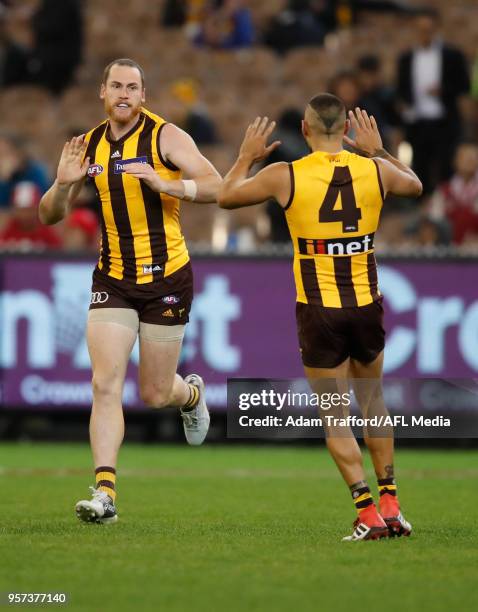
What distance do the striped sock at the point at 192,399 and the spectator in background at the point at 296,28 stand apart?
11.2 meters

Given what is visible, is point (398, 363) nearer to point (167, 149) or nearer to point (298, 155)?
point (298, 155)

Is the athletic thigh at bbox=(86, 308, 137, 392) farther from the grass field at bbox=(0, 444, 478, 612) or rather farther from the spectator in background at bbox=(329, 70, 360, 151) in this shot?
the spectator in background at bbox=(329, 70, 360, 151)

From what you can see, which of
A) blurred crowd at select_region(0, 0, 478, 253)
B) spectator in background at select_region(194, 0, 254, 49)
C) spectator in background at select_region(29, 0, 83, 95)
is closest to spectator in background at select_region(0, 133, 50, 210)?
blurred crowd at select_region(0, 0, 478, 253)

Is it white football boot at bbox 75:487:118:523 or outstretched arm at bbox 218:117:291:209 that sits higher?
outstretched arm at bbox 218:117:291:209

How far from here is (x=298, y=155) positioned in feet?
51.3

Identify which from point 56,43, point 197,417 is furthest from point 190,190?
point 56,43

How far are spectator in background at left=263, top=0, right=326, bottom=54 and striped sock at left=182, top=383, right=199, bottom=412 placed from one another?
11217 mm

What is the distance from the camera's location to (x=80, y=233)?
14.8 m

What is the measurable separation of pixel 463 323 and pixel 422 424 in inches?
42.6

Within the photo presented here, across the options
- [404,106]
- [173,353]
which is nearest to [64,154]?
[173,353]

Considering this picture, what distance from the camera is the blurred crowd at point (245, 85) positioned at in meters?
15.3

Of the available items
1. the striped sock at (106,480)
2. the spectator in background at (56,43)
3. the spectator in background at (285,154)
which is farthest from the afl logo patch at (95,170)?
the spectator in background at (56,43)

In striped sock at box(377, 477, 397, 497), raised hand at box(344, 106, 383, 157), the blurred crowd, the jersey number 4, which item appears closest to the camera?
the jersey number 4

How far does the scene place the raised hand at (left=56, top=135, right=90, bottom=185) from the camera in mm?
8336
